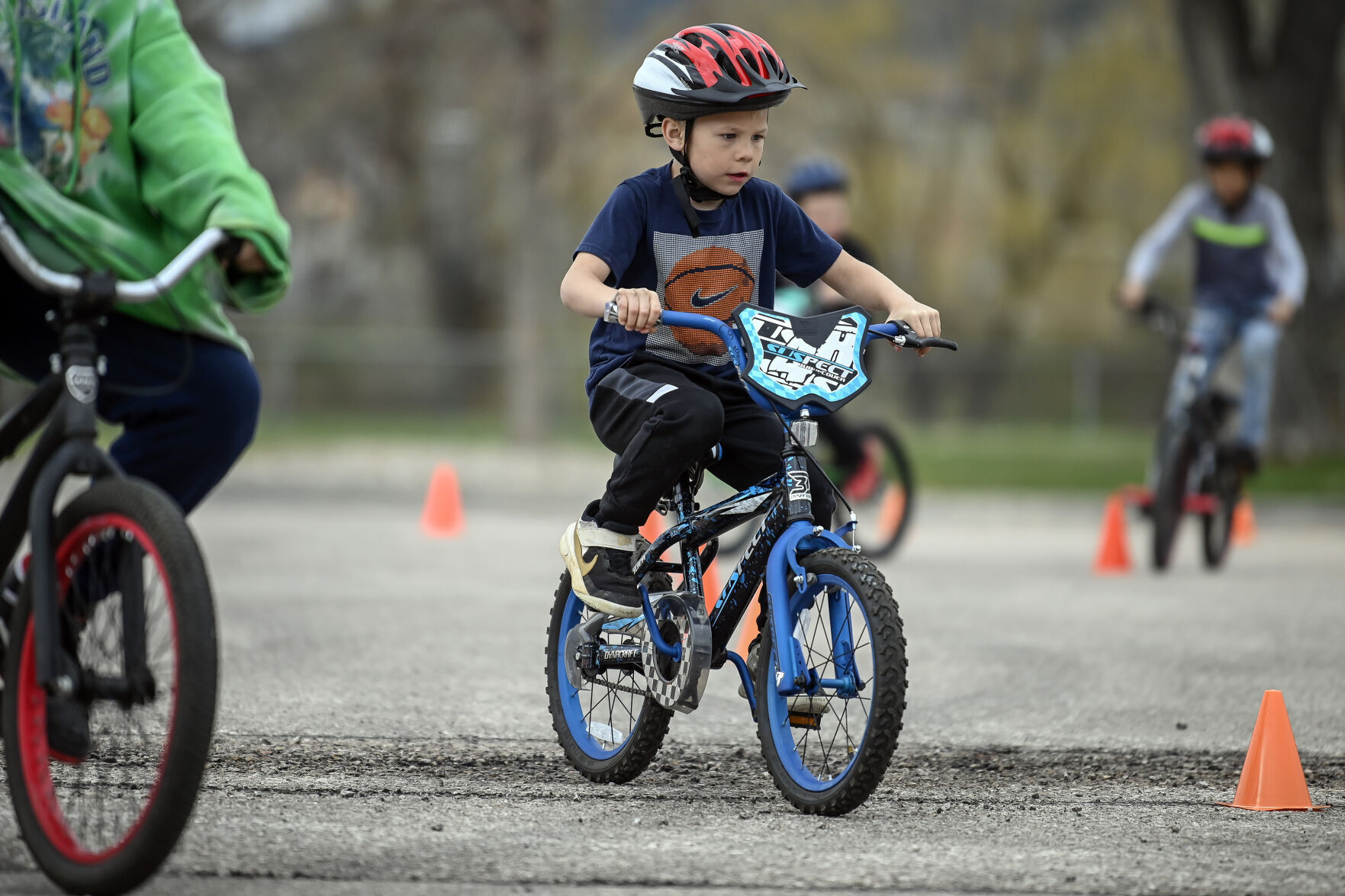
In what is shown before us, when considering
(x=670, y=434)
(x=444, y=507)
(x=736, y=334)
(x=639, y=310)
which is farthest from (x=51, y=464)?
(x=444, y=507)

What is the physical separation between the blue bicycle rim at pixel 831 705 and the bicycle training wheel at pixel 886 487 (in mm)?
5924

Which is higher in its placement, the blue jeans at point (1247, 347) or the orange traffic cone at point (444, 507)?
the blue jeans at point (1247, 347)

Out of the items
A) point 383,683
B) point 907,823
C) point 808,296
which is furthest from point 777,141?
point 907,823

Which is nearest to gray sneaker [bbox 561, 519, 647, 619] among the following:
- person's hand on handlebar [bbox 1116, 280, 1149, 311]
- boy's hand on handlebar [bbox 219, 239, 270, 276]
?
boy's hand on handlebar [bbox 219, 239, 270, 276]

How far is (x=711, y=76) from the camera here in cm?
432

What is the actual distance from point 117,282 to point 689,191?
1.50m

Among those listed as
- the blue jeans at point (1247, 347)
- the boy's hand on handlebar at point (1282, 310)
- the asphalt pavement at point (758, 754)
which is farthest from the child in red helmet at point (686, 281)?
the blue jeans at point (1247, 347)

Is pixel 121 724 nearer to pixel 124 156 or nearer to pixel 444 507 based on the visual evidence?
pixel 124 156

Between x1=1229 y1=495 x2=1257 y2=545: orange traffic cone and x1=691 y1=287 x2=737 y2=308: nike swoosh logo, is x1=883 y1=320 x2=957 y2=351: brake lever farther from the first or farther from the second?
x1=1229 y1=495 x2=1257 y2=545: orange traffic cone

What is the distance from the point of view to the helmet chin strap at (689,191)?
14.6ft

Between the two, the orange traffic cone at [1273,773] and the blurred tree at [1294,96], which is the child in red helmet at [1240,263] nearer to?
the orange traffic cone at [1273,773]

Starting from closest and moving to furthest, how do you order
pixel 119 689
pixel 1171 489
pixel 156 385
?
pixel 119 689, pixel 156 385, pixel 1171 489

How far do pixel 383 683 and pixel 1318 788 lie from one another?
116 inches

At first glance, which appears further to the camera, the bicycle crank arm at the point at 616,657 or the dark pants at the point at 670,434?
the bicycle crank arm at the point at 616,657
